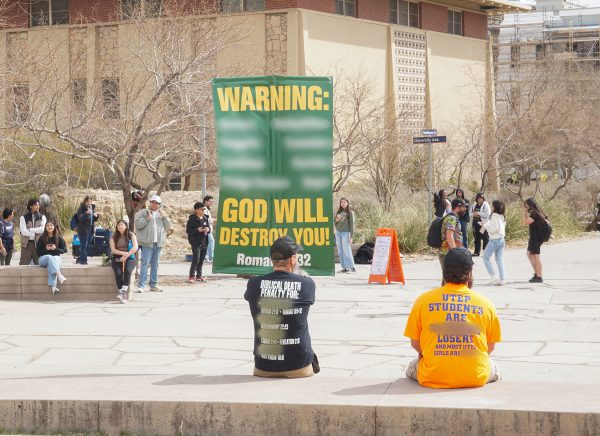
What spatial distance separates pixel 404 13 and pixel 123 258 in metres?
33.8

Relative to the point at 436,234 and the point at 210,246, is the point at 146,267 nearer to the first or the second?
the point at 436,234

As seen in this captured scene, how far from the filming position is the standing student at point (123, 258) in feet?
55.2

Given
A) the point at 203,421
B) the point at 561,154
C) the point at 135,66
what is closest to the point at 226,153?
the point at 203,421

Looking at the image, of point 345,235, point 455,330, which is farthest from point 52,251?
point 455,330

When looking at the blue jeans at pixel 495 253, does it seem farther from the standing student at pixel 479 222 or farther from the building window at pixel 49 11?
the building window at pixel 49 11

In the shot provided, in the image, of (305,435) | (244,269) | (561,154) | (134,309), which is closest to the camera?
(305,435)

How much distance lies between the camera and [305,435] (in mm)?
7883

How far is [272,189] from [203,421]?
325 centimetres

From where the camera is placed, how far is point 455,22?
2061 inches

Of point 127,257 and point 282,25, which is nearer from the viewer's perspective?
point 127,257

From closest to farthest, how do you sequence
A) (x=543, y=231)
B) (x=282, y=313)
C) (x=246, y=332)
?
1. (x=282, y=313)
2. (x=246, y=332)
3. (x=543, y=231)

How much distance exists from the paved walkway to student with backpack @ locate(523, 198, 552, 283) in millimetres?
397

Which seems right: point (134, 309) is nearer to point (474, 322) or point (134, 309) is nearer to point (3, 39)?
point (474, 322)

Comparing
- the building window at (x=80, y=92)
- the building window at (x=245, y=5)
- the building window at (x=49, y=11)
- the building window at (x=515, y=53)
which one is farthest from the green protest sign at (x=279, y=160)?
the building window at (x=515, y=53)
